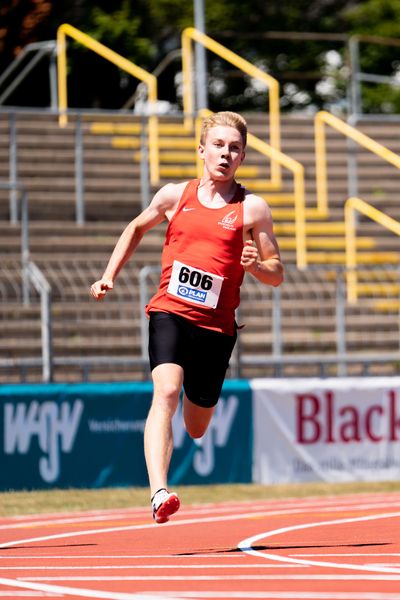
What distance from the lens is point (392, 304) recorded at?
1969 cm

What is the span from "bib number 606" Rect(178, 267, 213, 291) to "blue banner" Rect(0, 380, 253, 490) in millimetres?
5800

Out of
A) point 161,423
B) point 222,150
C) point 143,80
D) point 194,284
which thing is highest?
point 143,80

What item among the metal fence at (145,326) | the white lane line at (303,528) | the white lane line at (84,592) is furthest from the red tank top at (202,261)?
the metal fence at (145,326)

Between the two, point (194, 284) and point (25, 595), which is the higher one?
point (194, 284)

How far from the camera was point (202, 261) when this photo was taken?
28.8 feet

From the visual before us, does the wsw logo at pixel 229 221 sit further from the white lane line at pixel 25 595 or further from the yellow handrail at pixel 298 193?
the yellow handrail at pixel 298 193

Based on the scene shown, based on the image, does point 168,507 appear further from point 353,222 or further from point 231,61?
point 231,61

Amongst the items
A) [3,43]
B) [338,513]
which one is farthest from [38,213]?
[338,513]

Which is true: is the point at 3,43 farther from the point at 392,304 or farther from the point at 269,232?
the point at 269,232

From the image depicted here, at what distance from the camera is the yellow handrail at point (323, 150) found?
2294 centimetres

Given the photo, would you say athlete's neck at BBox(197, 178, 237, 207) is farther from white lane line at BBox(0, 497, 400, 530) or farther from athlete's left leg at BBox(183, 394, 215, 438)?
white lane line at BBox(0, 497, 400, 530)

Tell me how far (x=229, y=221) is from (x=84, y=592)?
8.72ft

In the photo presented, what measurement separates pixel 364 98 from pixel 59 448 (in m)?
25.0

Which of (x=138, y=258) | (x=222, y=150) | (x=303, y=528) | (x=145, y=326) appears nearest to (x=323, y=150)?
(x=138, y=258)
